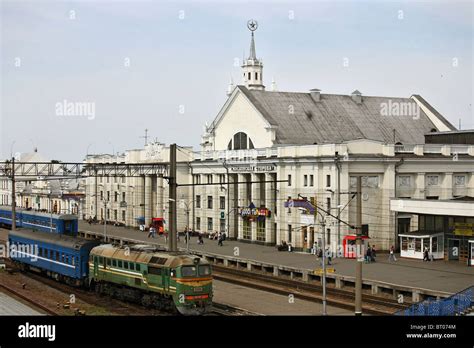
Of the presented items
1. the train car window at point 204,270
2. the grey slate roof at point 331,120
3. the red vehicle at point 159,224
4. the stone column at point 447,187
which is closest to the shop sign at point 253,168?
the grey slate roof at point 331,120

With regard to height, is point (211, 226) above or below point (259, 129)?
below

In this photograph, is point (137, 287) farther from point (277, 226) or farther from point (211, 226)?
point (211, 226)

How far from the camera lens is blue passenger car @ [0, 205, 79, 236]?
2256 inches

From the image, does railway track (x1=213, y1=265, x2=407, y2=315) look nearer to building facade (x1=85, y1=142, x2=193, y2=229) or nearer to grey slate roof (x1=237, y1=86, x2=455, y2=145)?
grey slate roof (x1=237, y1=86, x2=455, y2=145)

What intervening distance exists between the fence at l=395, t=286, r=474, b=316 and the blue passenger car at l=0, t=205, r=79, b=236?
3668 cm

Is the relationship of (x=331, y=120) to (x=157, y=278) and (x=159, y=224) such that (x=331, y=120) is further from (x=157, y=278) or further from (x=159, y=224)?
(x=157, y=278)

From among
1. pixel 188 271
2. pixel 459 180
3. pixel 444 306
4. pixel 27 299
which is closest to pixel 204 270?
pixel 188 271

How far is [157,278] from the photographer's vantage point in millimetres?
30062

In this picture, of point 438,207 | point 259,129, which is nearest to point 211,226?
point 259,129

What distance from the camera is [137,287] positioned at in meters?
31.8

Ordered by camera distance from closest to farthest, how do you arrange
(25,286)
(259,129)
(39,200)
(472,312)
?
(472,312)
(25,286)
(259,129)
(39,200)

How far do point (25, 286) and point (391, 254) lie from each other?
82.8 ft

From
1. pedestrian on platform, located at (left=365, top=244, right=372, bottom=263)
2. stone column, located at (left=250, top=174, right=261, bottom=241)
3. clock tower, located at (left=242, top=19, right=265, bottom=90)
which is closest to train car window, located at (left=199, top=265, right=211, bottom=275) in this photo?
pedestrian on platform, located at (left=365, top=244, right=372, bottom=263)
